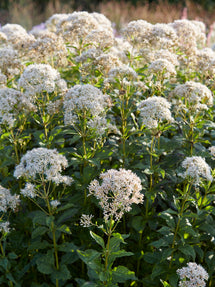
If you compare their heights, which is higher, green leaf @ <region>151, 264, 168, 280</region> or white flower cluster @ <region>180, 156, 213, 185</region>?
white flower cluster @ <region>180, 156, 213, 185</region>

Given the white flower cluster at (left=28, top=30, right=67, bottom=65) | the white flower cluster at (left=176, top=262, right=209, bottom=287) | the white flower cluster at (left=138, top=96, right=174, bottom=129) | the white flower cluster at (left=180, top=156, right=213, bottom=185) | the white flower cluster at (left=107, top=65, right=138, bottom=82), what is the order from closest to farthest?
the white flower cluster at (left=176, top=262, right=209, bottom=287) < the white flower cluster at (left=180, top=156, right=213, bottom=185) < the white flower cluster at (left=138, top=96, right=174, bottom=129) < the white flower cluster at (left=107, top=65, right=138, bottom=82) < the white flower cluster at (left=28, top=30, right=67, bottom=65)

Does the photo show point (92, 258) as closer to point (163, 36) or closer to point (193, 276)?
point (193, 276)

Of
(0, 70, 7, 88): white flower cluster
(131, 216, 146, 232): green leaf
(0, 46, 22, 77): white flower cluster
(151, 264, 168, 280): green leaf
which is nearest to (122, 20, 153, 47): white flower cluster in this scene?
(0, 46, 22, 77): white flower cluster

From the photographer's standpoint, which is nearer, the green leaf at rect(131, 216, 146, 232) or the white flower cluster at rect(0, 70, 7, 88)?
the green leaf at rect(131, 216, 146, 232)

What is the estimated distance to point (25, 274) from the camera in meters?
4.27

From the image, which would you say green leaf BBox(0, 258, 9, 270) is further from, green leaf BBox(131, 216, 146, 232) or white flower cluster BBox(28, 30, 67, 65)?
white flower cluster BBox(28, 30, 67, 65)

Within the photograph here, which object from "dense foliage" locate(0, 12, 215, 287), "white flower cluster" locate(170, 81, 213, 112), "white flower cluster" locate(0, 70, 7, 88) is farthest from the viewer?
"white flower cluster" locate(0, 70, 7, 88)

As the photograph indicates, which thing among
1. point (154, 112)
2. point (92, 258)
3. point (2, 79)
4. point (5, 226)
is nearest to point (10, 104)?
point (2, 79)

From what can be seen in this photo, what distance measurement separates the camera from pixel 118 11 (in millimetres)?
18219

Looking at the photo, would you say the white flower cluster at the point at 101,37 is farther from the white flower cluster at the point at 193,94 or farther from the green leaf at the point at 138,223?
the green leaf at the point at 138,223

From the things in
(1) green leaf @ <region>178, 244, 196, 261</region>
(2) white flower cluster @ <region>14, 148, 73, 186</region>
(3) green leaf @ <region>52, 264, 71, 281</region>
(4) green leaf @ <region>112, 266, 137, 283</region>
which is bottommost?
(3) green leaf @ <region>52, 264, 71, 281</region>

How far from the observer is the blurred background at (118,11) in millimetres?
14779

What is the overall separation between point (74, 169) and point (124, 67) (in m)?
1.57

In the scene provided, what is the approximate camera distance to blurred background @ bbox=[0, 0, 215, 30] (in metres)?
14.8
